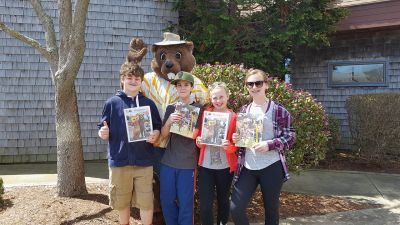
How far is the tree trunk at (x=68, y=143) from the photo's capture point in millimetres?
4320

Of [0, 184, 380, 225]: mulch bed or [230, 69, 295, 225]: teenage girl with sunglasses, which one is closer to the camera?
[230, 69, 295, 225]: teenage girl with sunglasses

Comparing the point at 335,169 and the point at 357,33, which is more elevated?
the point at 357,33

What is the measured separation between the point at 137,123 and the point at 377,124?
19.0ft

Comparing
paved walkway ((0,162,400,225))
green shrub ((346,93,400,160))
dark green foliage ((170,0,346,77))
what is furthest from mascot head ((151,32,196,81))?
green shrub ((346,93,400,160))

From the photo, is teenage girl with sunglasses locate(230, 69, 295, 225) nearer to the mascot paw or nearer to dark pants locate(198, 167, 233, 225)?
dark pants locate(198, 167, 233, 225)

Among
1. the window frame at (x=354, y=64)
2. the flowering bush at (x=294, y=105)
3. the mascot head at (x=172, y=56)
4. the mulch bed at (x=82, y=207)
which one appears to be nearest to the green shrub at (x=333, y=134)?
the window frame at (x=354, y=64)

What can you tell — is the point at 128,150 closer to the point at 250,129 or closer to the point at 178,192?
the point at 178,192

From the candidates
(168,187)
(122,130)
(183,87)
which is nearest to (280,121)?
(183,87)

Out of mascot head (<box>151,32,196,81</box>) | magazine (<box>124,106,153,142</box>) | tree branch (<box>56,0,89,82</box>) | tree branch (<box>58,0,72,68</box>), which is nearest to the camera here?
magazine (<box>124,106,153,142</box>)

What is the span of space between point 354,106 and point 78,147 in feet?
18.6

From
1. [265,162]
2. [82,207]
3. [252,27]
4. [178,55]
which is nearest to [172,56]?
[178,55]

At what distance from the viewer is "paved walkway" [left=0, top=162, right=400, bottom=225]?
15.4 ft

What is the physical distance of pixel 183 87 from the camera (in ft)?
11.2

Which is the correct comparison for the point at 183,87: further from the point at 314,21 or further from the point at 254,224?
the point at 314,21
